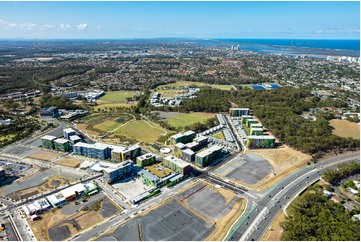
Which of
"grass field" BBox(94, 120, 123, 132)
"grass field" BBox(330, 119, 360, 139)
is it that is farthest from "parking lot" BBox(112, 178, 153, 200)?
"grass field" BBox(330, 119, 360, 139)

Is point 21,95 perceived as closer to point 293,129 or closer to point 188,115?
point 188,115

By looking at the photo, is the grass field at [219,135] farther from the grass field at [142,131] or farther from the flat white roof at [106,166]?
the flat white roof at [106,166]

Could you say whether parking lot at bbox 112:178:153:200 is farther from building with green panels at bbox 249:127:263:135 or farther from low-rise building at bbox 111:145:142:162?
building with green panels at bbox 249:127:263:135

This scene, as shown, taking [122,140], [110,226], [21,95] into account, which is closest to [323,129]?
[122,140]

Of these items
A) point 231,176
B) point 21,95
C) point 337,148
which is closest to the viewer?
point 231,176

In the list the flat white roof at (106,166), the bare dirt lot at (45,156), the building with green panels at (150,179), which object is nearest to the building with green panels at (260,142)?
the building with green panels at (150,179)

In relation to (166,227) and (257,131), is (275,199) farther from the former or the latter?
(257,131)
